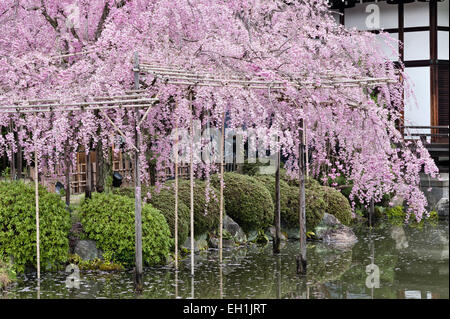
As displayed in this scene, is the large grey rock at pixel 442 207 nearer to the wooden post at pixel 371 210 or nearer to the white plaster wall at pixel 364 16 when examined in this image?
the wooden post at pixel 371 210

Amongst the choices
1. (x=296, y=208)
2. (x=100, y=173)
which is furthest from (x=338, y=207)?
(x=100, y=173)

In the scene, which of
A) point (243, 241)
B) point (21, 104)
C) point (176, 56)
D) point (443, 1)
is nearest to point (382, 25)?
point (443, 1)

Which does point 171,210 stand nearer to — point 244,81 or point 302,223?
point 302,223

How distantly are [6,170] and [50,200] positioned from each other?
7.58 meters

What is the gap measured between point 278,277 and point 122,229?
3324 millimetres

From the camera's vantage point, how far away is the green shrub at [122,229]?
13609mm

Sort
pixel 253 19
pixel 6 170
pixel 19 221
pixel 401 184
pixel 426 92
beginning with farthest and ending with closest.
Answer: pixel 426 92 → pixel 6 170 → pixel 253 19 → pixel 401 184 → pixel 19 221

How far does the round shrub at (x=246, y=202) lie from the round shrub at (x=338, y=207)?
2.46 metres

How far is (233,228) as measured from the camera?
692 inches

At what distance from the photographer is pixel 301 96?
13.9 meters

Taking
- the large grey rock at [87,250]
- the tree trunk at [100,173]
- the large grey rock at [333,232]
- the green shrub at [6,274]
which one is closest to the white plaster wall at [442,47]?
the large grey rock at [333,232]

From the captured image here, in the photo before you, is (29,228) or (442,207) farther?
(442,207)

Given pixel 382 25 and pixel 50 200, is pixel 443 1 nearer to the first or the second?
pixel 382 25

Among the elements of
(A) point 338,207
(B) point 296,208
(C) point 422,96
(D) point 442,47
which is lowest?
(A) point 338,207
